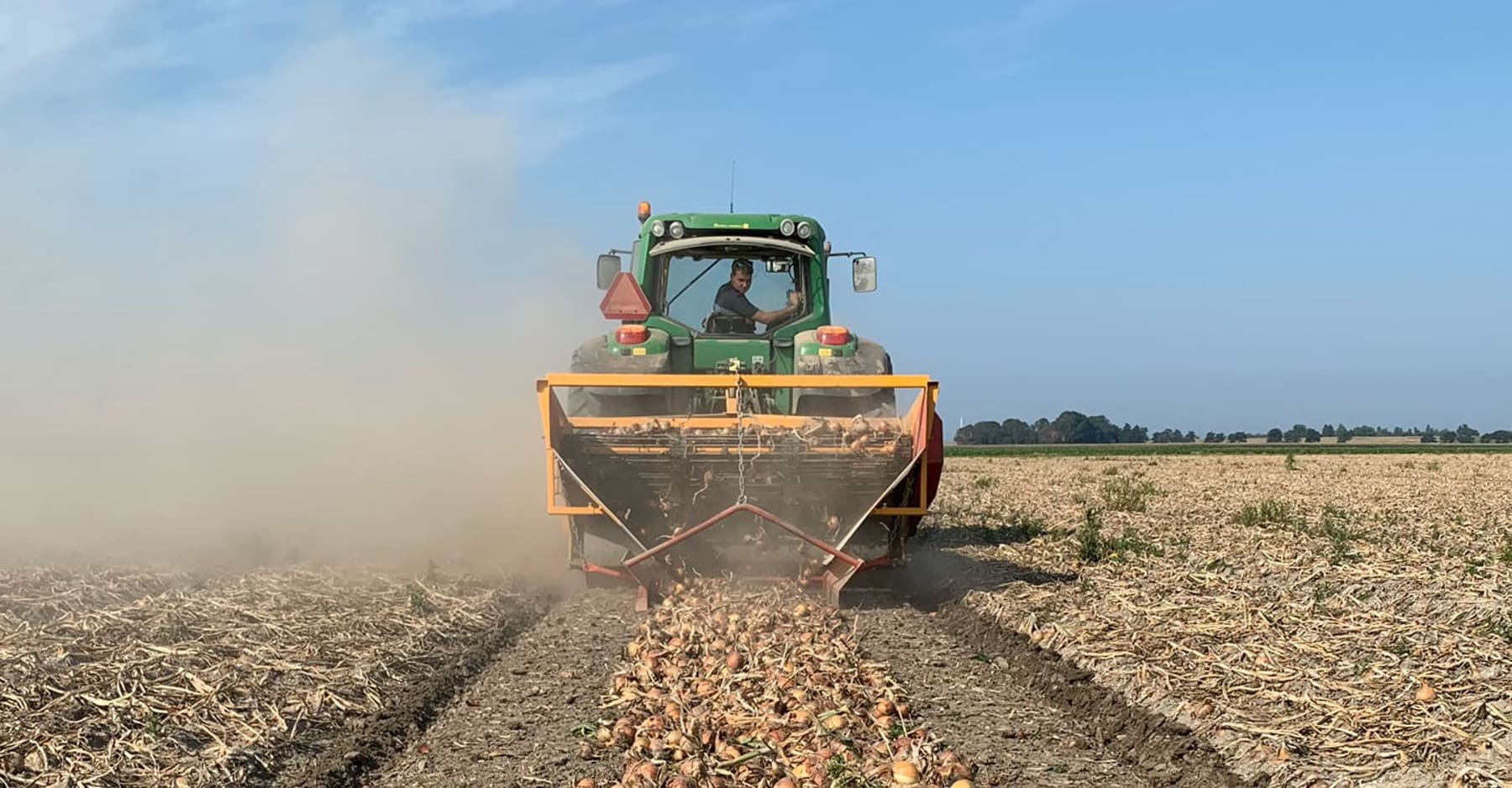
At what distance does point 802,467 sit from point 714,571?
1.02m

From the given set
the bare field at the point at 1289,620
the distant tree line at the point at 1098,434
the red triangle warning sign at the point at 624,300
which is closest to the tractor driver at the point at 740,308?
the red triangle warning sign at the point at 624,300

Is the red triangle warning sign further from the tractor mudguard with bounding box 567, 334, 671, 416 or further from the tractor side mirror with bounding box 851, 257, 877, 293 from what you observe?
the tractor side mirror with bounding box 851, 257, 877, 293

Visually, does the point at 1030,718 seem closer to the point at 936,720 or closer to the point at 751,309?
the point at 936,720

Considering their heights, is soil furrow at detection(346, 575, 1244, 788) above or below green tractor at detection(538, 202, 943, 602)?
below

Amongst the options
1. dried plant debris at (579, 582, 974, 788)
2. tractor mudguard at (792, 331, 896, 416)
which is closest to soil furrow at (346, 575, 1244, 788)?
dried plant debris at (579, 582, 974, 788)

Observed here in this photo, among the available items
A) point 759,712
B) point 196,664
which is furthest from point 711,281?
point 759,712

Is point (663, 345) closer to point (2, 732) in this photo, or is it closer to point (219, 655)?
point (219, 655)

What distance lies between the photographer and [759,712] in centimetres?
590

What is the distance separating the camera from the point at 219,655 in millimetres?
6988

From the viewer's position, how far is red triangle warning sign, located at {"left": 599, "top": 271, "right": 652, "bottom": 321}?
1071cm

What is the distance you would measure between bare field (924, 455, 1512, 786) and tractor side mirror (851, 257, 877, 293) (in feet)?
8.92

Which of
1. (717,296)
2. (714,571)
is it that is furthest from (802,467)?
(717,296)

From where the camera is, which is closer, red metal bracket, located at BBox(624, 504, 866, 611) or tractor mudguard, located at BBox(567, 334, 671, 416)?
red metal bracket, located at BBox(624, 504, 866, 611)

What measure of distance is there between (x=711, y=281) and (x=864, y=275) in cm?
139
